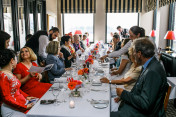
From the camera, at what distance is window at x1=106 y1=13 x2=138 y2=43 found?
382 inches

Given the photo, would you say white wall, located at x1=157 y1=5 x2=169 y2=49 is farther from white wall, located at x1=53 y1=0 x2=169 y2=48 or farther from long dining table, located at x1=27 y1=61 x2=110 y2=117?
long dining table, located at x1=27 y1=61 x2=110 y2=117

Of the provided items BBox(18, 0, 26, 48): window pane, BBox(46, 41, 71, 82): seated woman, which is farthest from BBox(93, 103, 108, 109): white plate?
BBox(18, 0, 26, 48): window pane

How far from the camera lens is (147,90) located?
1677 mm

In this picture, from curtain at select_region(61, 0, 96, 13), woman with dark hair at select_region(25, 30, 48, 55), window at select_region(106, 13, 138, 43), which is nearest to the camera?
woman with dark hair at select_region(25, 30, 48, 55)

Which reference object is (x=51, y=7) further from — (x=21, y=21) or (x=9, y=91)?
(x=9, y=91)

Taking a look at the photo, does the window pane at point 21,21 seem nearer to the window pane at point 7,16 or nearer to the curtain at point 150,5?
the window pane at point 7,16

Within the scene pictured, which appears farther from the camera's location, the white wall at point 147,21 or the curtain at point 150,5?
the white wall at point 147,21

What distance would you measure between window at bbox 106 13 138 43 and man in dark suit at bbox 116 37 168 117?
8.09 metres

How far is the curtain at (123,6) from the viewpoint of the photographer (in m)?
9.28

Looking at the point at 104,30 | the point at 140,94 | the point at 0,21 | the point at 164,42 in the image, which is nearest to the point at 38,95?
the point at 140,94

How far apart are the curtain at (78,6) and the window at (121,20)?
3.44 feet

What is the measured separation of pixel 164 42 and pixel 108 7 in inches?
146

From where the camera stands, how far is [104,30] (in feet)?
32.2

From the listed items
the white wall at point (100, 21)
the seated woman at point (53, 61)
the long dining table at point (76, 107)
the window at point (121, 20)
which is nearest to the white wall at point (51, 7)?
the white wall at point (100, 21)
